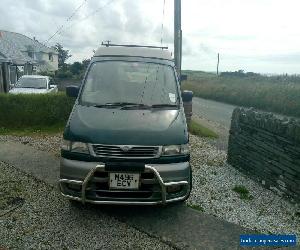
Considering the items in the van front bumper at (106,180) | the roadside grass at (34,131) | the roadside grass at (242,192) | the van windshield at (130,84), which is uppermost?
the van windshield at (130,84)

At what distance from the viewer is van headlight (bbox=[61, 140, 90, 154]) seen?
157 inches

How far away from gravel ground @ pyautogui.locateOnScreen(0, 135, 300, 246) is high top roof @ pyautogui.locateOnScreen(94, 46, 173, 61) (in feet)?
7.75

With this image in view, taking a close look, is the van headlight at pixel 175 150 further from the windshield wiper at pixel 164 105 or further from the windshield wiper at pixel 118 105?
the windshield wiper at pixel 118 105

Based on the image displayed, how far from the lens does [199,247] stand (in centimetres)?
376

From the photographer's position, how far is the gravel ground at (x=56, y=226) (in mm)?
3707

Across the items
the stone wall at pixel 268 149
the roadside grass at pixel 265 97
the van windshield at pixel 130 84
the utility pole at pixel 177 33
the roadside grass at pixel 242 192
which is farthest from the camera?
the roadside grass at pixel 265 97

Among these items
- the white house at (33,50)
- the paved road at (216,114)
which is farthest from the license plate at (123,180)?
the white house at (33,50)

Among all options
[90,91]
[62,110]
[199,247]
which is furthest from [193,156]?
[62,110]

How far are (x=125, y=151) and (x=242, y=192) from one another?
268 cm

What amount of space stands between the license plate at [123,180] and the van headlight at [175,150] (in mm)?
461

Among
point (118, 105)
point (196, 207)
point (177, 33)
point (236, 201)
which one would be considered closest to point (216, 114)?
point (177, 33)

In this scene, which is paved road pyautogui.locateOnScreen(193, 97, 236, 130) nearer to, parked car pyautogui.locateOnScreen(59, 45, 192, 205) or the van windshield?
the van windshield

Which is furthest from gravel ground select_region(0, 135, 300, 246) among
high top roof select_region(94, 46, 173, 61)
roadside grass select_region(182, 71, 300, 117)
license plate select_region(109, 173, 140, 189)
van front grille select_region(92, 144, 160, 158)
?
roadside grass select_region(182, 71, 300, 117)

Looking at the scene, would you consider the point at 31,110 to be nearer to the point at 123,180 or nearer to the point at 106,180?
the point at 106,180
